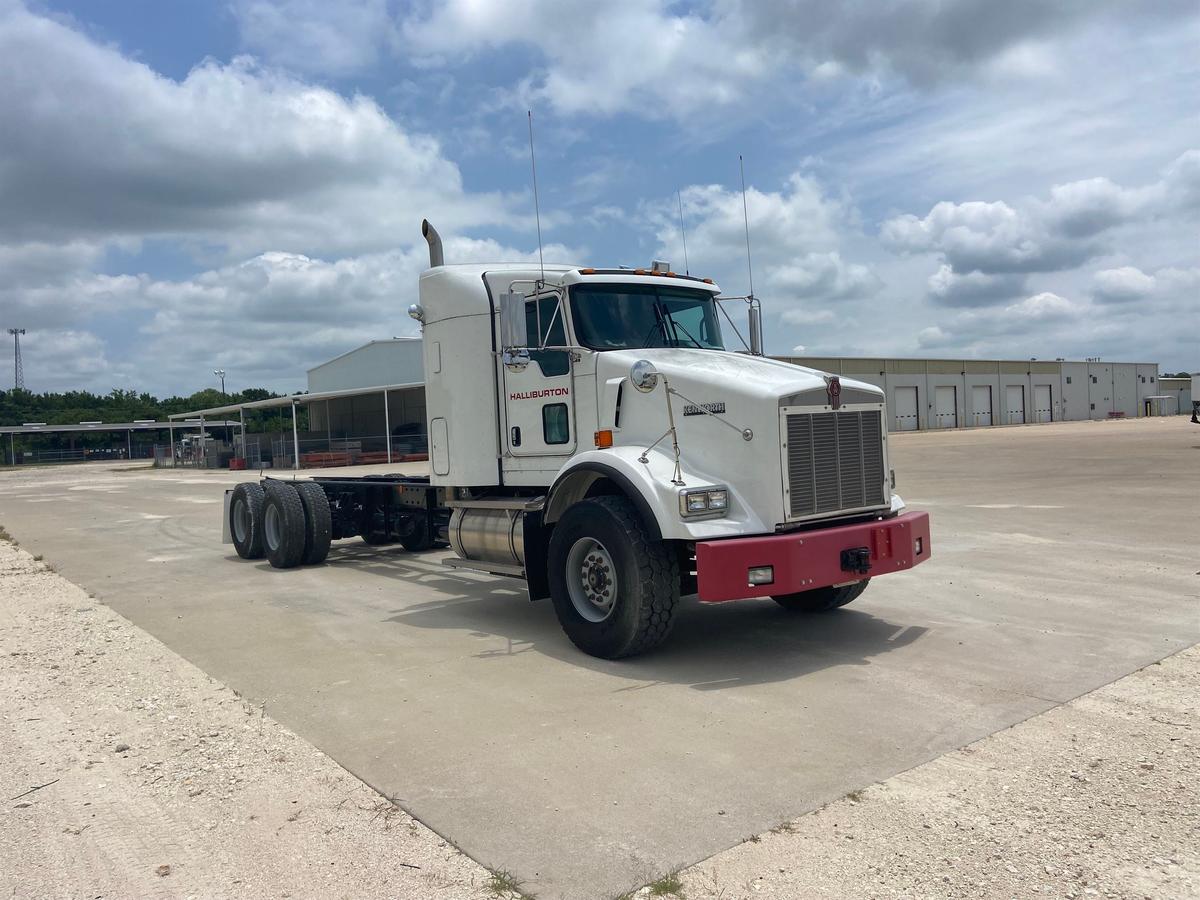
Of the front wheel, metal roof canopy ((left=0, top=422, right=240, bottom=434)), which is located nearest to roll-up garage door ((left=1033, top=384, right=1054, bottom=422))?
metal roof canopy ((left=0, top=422, right=240, bottom=434))

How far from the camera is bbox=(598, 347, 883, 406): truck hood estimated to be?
→ 631 cm

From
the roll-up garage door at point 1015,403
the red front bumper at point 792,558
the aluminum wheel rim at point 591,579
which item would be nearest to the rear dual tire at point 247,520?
the aluminum wheel rim at point 591,579

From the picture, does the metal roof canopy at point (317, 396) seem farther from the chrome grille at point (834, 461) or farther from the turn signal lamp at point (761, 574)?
the turn signal lamp at point (761, 574)

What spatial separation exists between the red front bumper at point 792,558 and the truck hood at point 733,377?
971mm

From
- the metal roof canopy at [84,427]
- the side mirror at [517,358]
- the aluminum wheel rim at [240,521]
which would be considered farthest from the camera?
the metal roof canopy at [84,427]

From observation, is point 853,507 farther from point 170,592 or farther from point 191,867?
point 170,592

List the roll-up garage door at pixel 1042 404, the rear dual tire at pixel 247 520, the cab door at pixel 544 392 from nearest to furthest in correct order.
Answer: the cab door at pixel 544 392
the rear dual tire at pixel 247 520
the roll-up garage door at pixel 1042 404

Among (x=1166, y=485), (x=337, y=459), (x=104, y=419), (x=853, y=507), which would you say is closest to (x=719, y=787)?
(x=853, y=507)

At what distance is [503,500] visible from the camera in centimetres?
817

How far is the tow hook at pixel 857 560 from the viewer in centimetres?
622

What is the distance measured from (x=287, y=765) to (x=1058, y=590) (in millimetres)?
7112

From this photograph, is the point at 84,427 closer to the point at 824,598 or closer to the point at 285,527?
the point at 285,527

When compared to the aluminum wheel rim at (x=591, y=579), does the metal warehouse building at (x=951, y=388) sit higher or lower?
higher

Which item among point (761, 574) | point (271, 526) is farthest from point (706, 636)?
point (271, 526)
